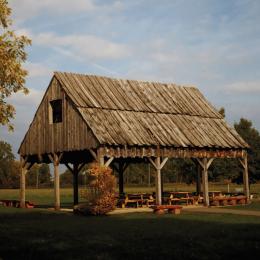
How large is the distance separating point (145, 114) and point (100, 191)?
7.21 meters

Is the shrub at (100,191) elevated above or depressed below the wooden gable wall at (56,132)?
below

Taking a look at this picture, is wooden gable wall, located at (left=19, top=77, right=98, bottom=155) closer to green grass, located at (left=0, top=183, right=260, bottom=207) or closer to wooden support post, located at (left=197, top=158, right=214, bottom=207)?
green grass, located at (left=0, top=183, right=260, bottom=207)

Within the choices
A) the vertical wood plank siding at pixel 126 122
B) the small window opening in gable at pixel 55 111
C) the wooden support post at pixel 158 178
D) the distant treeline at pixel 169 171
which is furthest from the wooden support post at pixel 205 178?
the small window opening in gable at pixel 55 111

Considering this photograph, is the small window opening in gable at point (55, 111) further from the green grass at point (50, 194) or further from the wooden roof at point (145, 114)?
the green grass at point (50, 194)

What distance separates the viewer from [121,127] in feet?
90.0

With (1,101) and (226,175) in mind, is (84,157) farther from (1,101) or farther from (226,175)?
(226,175)

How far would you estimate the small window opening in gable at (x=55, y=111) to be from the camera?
30672mm

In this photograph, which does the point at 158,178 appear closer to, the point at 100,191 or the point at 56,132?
the point at 100,191

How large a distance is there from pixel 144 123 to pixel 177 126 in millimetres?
2633

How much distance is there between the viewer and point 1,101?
20484mm

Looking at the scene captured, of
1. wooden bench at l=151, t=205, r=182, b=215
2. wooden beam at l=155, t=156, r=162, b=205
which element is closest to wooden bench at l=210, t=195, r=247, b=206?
wooden beam at l=155, t=156, r=162, b=205

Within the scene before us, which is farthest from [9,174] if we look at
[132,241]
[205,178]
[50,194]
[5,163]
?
[132,241]

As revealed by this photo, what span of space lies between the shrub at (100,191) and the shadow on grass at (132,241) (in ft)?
19.3

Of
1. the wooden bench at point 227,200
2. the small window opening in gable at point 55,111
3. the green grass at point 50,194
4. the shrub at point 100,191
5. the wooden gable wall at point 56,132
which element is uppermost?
the small window opening in gable at point 55,111
